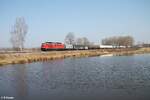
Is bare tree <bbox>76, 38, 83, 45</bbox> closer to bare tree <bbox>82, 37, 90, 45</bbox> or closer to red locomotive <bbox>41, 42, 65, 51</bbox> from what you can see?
bare tree <bbox>82, 37, 90, 45</bbox>

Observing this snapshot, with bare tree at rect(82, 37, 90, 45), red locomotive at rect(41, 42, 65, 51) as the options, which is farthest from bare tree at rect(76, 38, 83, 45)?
red locomotive at rect(41, 42, 65, 51)

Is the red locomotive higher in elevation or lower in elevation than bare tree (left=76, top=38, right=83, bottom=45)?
lower

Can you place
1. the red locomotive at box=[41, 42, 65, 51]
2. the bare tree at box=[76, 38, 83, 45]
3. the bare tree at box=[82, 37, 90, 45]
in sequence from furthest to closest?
1. the bare tree at box=[82, 37, 90, 45]
2. the bare tree at box=[76, 38, 83, 45]
3. the red locomotive at box=[41, 42, 65, 51]

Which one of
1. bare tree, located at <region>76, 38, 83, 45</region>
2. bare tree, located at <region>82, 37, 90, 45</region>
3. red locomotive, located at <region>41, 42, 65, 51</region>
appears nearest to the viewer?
red locomotive, located at <region>41, 42, 65, 51</region>

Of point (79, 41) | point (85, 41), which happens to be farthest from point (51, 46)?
point (85, 41)

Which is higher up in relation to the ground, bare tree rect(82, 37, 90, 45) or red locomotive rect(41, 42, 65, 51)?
bare tree rect(82, 37, 90, 45)

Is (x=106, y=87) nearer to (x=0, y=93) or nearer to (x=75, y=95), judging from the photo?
(x=75, y=95)

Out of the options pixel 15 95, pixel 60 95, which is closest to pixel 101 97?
pixel 60 95

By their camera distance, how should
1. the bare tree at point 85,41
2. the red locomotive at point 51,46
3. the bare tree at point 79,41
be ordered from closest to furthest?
the red locomotive at point 51,46, the bare tree at point 79,41, the bare tree at point 85,41

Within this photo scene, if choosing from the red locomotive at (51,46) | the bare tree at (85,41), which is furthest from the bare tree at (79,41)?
the red locomotive at (51,46)

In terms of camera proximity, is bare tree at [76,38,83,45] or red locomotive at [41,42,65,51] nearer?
red locomotive at [41,42,65,51]

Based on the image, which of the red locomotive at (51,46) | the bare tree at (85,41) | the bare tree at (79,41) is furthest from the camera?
the bare tree at (85,41)

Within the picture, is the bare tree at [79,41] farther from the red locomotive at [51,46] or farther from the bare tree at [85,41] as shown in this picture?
the red locomotive at [51,46]

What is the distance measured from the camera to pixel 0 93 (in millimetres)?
17578
